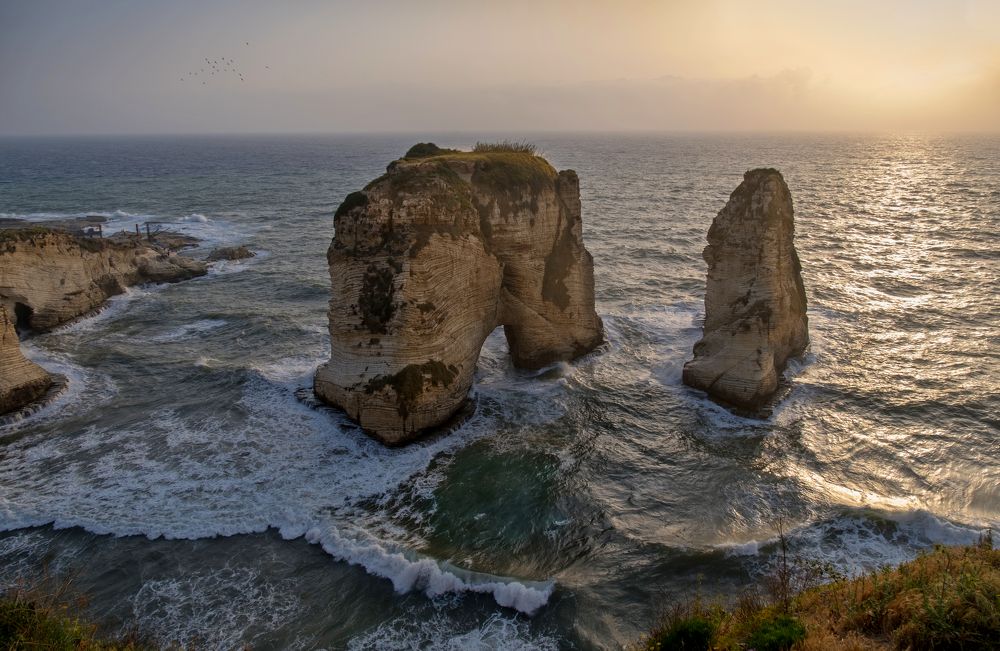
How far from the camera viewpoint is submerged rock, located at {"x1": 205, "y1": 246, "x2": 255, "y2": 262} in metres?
42.6

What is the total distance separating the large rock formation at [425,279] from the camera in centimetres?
1823

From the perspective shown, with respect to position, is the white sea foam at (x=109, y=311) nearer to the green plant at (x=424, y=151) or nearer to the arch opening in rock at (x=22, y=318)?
the arch opening in rock at (x=22, y=318)

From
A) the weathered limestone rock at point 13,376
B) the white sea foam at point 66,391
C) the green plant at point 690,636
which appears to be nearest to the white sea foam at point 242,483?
the white sea foam at point 66,391

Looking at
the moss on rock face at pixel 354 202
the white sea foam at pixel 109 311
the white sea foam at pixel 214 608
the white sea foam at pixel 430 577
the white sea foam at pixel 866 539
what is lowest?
the white sea foam at pixel 214 608

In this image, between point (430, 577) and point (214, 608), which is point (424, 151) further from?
point (214, 608)

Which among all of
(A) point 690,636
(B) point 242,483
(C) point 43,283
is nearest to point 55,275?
(C) point 43,283

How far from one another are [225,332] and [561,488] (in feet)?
61.5

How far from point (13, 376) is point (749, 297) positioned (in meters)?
24.6

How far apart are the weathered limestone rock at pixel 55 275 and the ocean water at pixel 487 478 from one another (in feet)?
3.52

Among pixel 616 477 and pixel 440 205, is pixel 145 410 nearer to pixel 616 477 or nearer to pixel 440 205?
pixel 440 205

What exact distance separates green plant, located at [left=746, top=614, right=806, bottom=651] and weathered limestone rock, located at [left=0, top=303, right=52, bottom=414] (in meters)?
22.3

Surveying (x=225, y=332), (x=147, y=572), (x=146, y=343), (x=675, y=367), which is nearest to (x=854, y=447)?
(x=675, y=367)

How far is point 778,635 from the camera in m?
8.63

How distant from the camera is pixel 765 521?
48.6 ft
